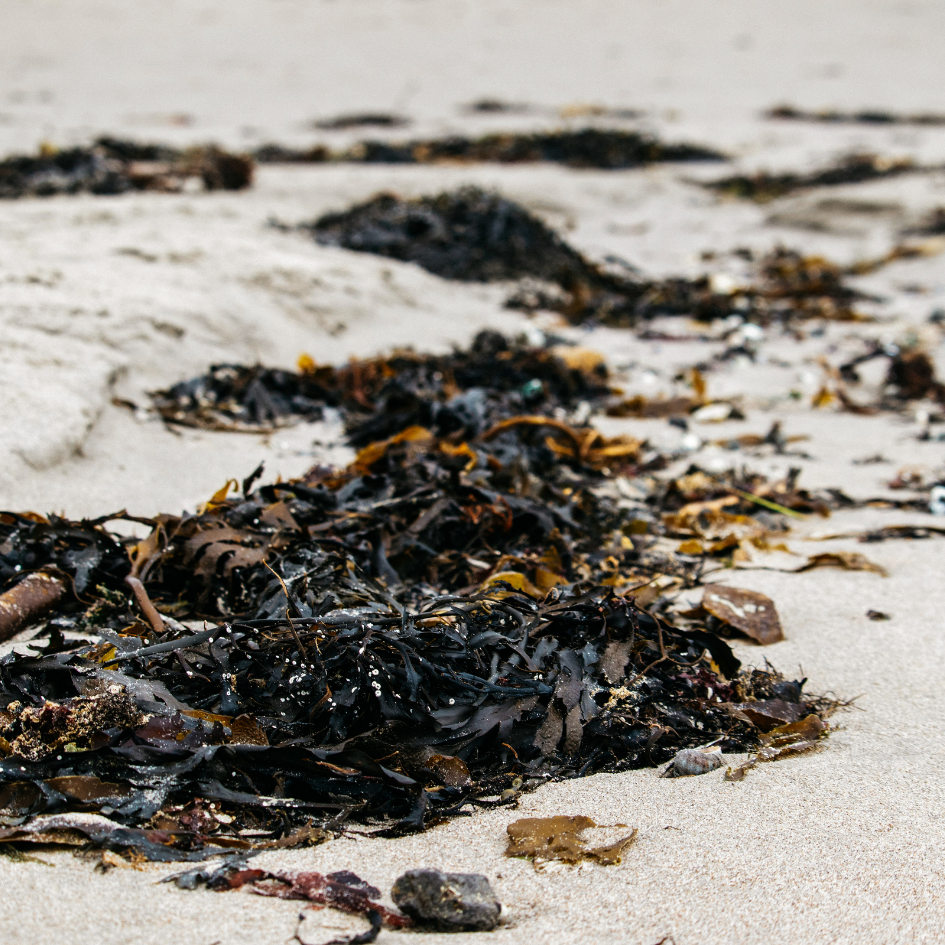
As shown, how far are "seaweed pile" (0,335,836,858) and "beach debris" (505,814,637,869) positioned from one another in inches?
4.4

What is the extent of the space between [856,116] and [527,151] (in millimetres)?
4846

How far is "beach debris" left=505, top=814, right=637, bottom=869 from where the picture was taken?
4.21 ft

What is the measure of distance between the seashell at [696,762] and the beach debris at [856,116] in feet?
35.5

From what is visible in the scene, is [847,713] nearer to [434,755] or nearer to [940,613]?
[940,613]

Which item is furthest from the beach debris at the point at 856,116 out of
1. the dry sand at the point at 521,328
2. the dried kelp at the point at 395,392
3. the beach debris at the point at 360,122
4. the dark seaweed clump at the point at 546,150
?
the dried kelp at the point at 395,392

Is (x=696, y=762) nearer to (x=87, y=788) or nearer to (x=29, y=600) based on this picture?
(x=87, y=788)

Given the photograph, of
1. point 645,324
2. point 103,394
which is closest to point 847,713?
point 103,394

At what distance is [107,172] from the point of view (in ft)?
19.8

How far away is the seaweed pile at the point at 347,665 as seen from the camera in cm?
138

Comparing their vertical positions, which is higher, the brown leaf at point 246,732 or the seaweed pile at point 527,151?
the seaweed pile at point 527,151

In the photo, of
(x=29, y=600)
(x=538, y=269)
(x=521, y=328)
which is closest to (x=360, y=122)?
(x=538, y=269)

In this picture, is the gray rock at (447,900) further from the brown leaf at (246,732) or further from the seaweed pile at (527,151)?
the seaweed pile at (527,151)

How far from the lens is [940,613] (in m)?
2.08

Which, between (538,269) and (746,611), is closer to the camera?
(746,611)
